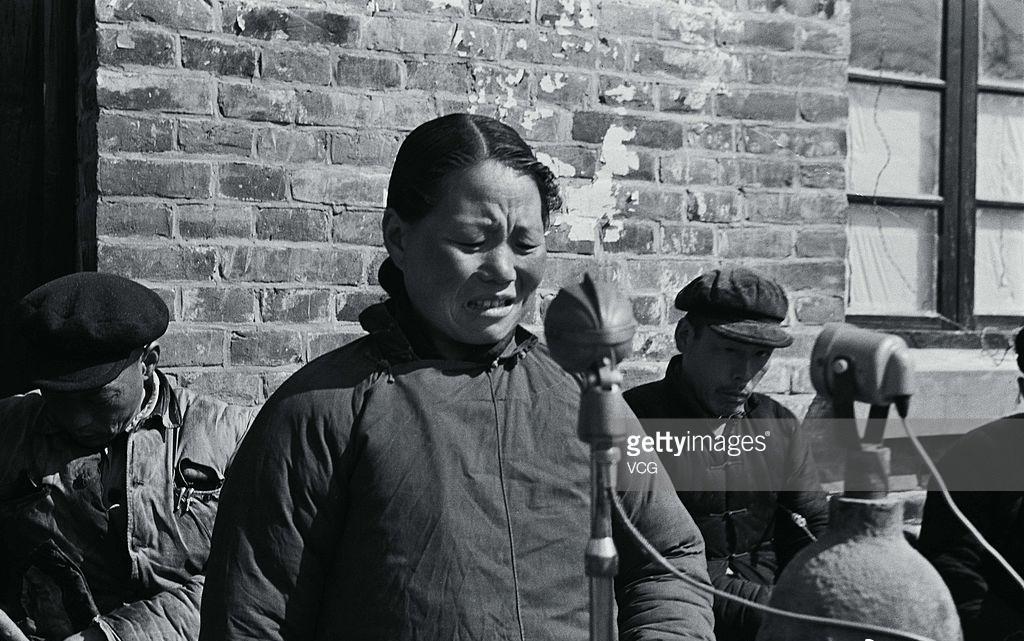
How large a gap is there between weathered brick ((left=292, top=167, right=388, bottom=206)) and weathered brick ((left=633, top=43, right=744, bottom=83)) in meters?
0.99

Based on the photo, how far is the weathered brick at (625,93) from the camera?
4.04 m

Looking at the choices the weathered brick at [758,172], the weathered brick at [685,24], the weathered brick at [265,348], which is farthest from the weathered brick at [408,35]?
the weathered brick at [758,172]

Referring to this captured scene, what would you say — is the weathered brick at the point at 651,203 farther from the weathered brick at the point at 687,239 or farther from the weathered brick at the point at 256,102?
the weathered brick at the point at 256,102

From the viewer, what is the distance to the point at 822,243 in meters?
4.34

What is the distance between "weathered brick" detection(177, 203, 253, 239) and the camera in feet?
11.7

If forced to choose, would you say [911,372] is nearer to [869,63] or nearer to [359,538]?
[359,538]

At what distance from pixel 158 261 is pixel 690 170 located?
5.84ft

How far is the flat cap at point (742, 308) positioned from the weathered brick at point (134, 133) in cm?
164

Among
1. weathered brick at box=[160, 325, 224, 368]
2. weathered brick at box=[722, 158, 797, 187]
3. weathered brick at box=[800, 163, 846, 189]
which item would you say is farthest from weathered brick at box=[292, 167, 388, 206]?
weathered brick at box=[800, 163, 846, 189]

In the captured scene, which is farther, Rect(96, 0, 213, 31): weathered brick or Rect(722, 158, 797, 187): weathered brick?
Rect(722, 158, 797, 187): weathered brick

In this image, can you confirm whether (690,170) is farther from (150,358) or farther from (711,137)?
(150,358)

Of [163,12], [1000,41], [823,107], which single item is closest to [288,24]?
[163,12]

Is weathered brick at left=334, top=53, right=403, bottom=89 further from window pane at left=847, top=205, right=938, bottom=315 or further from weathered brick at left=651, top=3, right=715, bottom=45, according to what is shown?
window pane at left=847, top=205, right=938, bottom=315

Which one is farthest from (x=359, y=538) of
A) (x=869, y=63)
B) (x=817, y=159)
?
(x=869, y=63)
